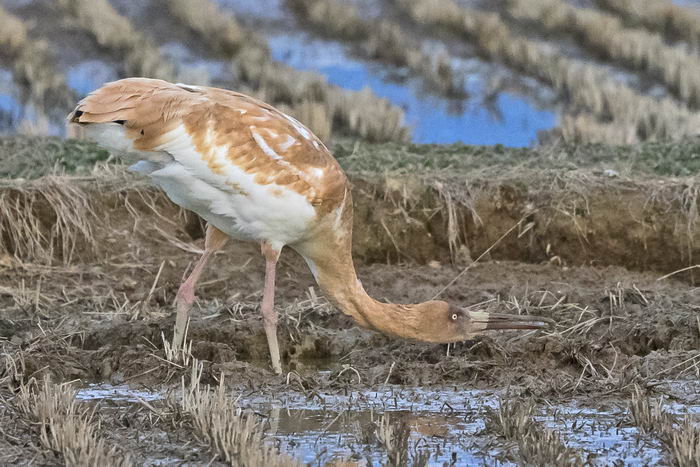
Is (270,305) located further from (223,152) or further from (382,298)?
(382,298)

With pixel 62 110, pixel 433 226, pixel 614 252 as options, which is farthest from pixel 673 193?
pixel 62 110

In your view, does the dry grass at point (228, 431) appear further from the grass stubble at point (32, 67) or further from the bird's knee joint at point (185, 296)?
the grass stubble at point (32, 67)

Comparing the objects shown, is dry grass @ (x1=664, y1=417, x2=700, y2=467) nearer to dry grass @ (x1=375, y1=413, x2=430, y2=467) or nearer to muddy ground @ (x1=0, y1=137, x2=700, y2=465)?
muddy ground @ (x1=0, y1=137, x2=700, y2=465)

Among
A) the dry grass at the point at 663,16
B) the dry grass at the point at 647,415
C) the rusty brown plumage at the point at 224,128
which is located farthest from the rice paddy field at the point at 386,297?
the dry grass at the point at 663,16

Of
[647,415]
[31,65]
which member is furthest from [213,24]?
[647,415]

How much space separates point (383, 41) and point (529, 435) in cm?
1686

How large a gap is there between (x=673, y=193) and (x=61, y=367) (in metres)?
6.00

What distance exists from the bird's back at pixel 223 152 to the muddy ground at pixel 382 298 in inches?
38.0

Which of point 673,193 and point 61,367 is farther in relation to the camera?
point 673,193

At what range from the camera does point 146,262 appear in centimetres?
1065

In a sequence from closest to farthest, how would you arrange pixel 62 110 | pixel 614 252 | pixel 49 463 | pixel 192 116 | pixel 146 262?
pixel 49 463 < pixel 192 116 < pixel 146 262 < pixel 614 252 < pixel 62 110

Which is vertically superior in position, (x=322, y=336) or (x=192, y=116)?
(x=192, y=116)

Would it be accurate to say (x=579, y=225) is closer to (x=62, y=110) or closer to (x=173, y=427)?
(x=173, y=427)

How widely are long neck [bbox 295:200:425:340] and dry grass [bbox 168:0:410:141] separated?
7052 millimetres
